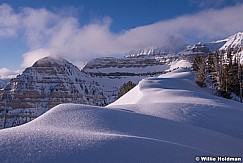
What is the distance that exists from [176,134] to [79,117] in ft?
8.36

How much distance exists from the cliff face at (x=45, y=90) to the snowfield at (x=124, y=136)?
70.8m

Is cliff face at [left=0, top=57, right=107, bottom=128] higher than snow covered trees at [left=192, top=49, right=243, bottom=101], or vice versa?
snow covered trees at [left=192, top=49, right=243, bottom=101]

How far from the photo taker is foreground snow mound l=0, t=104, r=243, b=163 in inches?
183

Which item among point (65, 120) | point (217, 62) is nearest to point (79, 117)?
point (65, 120)

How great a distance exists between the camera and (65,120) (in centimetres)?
778

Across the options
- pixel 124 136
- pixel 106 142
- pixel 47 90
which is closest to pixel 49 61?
pixel 47 90

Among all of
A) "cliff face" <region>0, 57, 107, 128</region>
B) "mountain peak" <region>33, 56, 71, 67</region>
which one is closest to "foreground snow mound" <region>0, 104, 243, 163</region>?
"cliff face" <region>0, 57, 107, 128</region>

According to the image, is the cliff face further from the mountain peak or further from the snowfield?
the snowfield

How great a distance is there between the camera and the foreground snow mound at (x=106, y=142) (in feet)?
15.2

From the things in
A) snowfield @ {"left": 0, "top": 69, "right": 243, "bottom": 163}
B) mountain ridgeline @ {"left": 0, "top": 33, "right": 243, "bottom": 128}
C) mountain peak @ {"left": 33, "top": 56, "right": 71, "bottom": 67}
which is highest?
mountain peak @ {"left": 33, "top": 56, "right": 71, "bottom": 67}

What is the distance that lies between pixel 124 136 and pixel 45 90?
102 m

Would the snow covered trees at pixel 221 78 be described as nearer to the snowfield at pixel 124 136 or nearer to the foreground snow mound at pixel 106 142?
the snowfield at pixel 124 136

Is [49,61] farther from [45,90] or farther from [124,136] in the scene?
[124,136]

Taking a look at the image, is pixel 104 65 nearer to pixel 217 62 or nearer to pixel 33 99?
pixel 33 99
